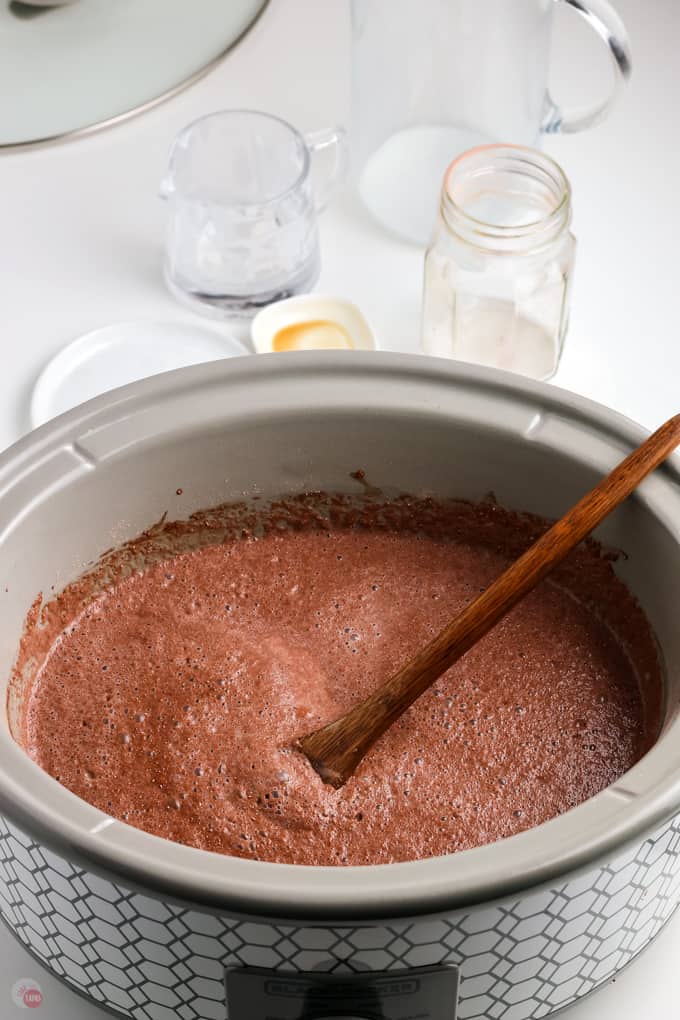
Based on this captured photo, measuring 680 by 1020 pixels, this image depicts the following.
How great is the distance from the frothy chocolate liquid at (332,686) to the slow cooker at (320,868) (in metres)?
0.04

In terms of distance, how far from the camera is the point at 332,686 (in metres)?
0.95

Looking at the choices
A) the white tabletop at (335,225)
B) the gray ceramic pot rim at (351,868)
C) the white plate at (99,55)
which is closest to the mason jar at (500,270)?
the white tabletop at (335,225)

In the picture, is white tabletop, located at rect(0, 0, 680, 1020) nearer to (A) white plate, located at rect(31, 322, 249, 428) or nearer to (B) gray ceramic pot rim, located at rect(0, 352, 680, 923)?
(A) white plate, located at rect(31, 322, 249, 428)

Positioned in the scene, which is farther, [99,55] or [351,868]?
[99,55]

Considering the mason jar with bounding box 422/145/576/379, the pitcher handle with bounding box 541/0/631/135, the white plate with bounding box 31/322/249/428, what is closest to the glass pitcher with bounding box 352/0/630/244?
the pitcher handle with bounding box 541/0/631/135

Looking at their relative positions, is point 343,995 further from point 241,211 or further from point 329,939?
point 241,211

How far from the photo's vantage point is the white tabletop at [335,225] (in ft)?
4.43

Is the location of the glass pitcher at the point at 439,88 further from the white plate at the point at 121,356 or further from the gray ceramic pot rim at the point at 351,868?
the gray ceramic pot rim at the point at 351,868

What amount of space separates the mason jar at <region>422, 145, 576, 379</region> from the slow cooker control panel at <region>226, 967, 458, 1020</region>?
669mm

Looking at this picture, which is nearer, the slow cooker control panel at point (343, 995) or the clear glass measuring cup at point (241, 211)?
the slow cooker control panel at point (343, 995)

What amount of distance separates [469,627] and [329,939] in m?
0.23

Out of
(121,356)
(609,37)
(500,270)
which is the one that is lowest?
(121,356)

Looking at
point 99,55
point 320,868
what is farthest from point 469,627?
point 99,55

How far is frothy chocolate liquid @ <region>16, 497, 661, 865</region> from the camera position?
34.4 inches
